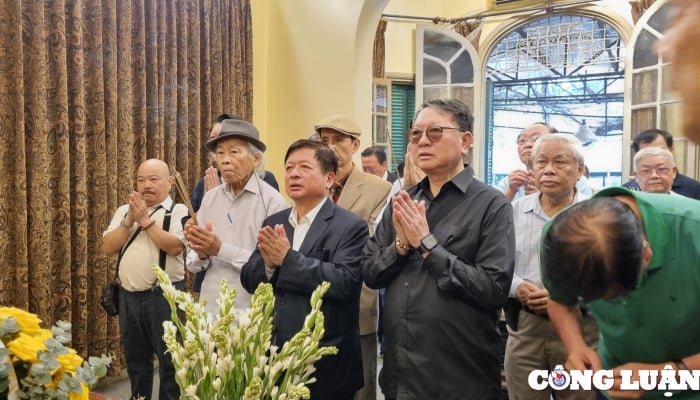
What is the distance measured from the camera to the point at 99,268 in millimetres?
3455

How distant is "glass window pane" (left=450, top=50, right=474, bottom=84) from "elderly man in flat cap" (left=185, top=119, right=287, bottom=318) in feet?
15.9

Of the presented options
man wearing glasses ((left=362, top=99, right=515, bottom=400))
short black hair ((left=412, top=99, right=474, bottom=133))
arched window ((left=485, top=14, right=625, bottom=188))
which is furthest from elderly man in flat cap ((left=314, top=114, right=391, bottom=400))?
arched window ((left=485, top=14, right=625, bottom=188))

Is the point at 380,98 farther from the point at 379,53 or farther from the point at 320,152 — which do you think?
the point at 320,152

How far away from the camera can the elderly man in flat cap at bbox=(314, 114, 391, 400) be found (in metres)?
2.36

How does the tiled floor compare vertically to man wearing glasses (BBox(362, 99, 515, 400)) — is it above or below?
below

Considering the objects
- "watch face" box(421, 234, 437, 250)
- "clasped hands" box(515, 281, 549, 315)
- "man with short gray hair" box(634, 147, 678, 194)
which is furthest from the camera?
"man with short gray hair" box(634, 147, 678, 194)

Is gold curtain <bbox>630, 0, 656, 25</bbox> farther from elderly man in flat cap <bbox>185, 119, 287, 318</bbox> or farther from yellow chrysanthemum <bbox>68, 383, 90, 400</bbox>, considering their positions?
yellow chrysanthemum <bbox>68, 383, 90, 400</bbox>

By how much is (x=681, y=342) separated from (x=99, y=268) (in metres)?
3.11

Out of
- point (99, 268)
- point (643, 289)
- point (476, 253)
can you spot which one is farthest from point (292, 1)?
point (643, 289)

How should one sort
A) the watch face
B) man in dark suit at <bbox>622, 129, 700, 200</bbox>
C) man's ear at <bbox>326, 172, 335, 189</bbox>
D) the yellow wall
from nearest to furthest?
the watch face, man's ear at <bbox>326, 172, 335, 189</bbox>, man in dark suit at <bbox>622, 129, 700, 200</bbox>, the yellow wall

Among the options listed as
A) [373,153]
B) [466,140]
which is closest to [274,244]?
[466,140]

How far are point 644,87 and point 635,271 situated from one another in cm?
517

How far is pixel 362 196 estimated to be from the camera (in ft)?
8.21

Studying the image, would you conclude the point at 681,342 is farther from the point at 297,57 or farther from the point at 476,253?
the point at 297,57
